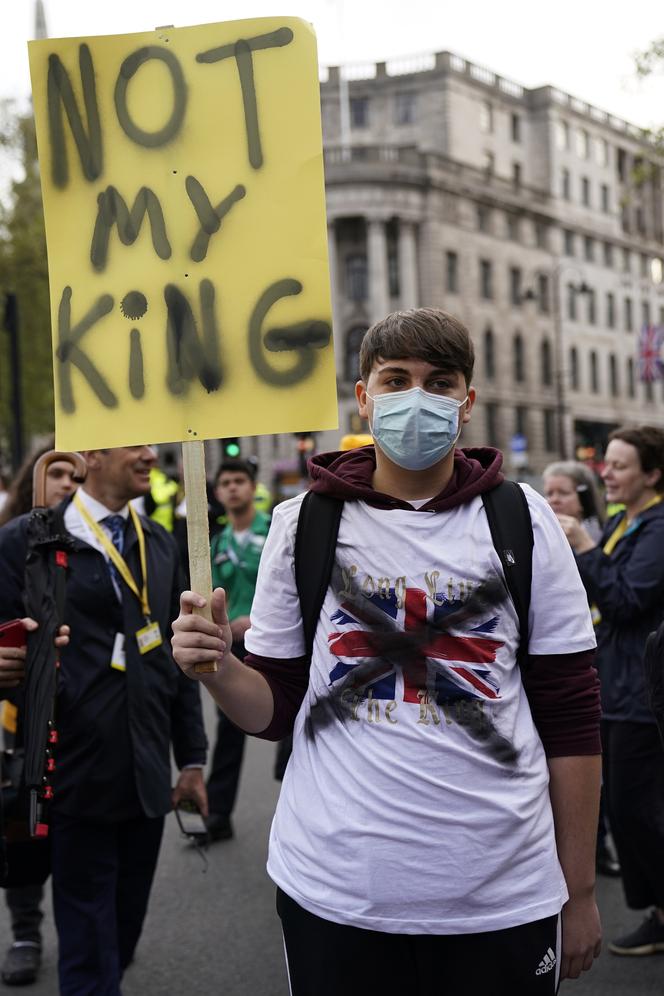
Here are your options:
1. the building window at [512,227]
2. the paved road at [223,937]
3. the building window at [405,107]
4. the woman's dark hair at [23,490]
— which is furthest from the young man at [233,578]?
the building window at [512,227]

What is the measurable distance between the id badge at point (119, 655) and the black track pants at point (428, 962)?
5.75 ft

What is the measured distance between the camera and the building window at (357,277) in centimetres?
5556

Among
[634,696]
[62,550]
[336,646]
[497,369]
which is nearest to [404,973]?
[336,646]

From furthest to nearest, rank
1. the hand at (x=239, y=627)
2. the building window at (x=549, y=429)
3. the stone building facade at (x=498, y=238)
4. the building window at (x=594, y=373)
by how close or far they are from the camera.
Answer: the building window at (x=594, y=373) < the building window at (x=549, y=429) < the stone building facade at (x=498, y=238) < the hand at (x=239, y=627)

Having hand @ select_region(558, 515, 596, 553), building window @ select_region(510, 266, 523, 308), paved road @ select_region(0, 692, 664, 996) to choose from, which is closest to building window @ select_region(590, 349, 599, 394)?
building window @ select_region(510, 266, 523, 308)

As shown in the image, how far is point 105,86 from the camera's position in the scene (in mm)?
2457

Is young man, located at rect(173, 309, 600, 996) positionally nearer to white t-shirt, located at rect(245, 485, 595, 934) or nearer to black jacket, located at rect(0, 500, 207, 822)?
white t-shirt, located at rect(245, 485, 595, 934)

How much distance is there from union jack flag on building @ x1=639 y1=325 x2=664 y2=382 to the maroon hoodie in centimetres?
2276

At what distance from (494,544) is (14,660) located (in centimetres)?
159

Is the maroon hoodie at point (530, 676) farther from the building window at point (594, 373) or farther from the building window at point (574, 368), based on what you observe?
the building window at point (594, 373)

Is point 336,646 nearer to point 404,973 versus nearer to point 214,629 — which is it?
point 214,629

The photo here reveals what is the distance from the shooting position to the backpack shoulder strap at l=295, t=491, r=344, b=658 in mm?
2330

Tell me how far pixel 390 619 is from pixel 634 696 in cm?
254

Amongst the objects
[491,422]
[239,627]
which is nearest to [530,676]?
[239,627]
